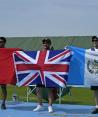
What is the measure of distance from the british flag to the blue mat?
67 cm

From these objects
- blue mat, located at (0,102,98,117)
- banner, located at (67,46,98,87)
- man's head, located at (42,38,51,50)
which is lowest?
blue mat, located at (0,102,98,117)

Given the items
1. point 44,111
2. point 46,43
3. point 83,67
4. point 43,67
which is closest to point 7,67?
point 43,67

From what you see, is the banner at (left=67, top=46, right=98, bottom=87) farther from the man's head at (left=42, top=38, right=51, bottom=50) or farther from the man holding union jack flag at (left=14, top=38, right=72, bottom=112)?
the man's head at (left=42, top=38, right=51, bottom=50)

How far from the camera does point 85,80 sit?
10.6 meters

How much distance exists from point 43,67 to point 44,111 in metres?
1.06

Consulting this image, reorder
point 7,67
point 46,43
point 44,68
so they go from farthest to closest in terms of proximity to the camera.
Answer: point 7,67, point 44,68, point 46,43

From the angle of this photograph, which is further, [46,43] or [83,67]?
[83,67]

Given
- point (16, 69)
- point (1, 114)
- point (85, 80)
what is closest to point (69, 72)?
point (85, 80)

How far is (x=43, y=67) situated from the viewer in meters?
10.5

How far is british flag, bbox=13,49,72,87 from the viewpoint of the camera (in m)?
10.4

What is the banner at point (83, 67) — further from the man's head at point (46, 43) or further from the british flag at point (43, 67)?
the man's head at point (46, 43)

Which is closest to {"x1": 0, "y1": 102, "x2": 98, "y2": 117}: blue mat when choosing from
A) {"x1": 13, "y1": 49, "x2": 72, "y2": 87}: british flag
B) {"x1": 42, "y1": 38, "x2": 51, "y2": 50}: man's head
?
{"x1": 13, "y1": 49, "x2": 72, "y2": 87}: british flag

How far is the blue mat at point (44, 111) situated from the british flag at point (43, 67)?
26.3 inches

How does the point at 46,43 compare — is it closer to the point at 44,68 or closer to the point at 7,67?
the point at 44,68
